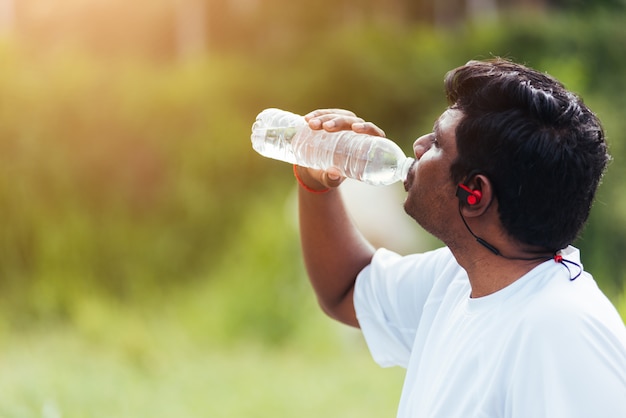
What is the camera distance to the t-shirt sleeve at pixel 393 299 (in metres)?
1.37

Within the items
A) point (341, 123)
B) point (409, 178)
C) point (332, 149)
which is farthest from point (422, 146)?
point (332, 149)

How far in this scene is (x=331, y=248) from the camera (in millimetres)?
1460

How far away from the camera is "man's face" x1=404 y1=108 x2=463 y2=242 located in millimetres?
1125

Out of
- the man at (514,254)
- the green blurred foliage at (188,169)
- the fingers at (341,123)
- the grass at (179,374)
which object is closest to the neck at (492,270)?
the man at (514,254)

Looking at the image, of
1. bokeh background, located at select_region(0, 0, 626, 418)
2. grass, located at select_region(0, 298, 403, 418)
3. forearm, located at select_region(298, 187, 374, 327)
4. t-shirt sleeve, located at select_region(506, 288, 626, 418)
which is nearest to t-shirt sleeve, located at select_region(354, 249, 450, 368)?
forearm, located at select_region(298, 187, 374, 327)

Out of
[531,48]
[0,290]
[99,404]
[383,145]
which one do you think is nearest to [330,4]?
[531,48]

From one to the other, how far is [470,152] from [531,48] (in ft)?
15.4

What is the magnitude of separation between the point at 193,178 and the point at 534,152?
153 inches

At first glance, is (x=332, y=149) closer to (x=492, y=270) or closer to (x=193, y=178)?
(x=492, y=270)

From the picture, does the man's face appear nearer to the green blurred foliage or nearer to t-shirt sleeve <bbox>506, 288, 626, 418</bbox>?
t-shirt sleeve <bbox>506, 288, 626, 418</bbox>

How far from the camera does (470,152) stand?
110 cm

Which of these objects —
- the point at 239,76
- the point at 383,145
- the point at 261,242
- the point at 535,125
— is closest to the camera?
the point at 535,125

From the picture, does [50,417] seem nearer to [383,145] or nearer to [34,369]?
[34,369]

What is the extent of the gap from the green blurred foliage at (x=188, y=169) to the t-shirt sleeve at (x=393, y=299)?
2.97m
